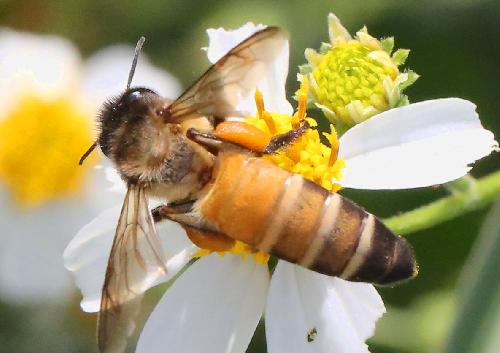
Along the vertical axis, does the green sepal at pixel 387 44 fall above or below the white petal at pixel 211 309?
above

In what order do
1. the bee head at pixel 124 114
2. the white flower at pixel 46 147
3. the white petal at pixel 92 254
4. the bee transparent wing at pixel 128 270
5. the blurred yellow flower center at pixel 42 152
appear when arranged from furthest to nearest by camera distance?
the blurred yellow flower center at pixel 42 152, the white flower at pixel 46 147, the white petal at pixel 92 254, the bee head at pixel 124 114, the bee transparent wing at pixel 128 270

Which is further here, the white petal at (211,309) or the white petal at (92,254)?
the white petal at (92,254)

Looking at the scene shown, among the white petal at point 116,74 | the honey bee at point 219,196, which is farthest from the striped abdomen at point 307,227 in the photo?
the white petal at point 116,74

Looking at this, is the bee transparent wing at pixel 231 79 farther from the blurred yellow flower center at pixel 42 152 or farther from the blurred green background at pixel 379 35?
the blurred yellow flower center at pixel 42 152

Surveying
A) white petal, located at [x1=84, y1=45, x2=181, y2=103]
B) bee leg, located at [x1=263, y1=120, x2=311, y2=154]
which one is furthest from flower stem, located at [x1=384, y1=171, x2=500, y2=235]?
white petal, located at [x1=84, y1=45, x2=181, y2=103]

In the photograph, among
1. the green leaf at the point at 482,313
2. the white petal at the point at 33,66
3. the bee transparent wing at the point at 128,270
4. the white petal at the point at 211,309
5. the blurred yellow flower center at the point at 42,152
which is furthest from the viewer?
the white petal at the point at 33,66

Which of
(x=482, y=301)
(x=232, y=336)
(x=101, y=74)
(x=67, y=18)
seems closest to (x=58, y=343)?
(x=101, y=74)

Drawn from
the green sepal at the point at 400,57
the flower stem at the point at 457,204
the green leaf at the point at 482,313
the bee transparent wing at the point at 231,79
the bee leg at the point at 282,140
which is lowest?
the green leaf at the point at 482,313
